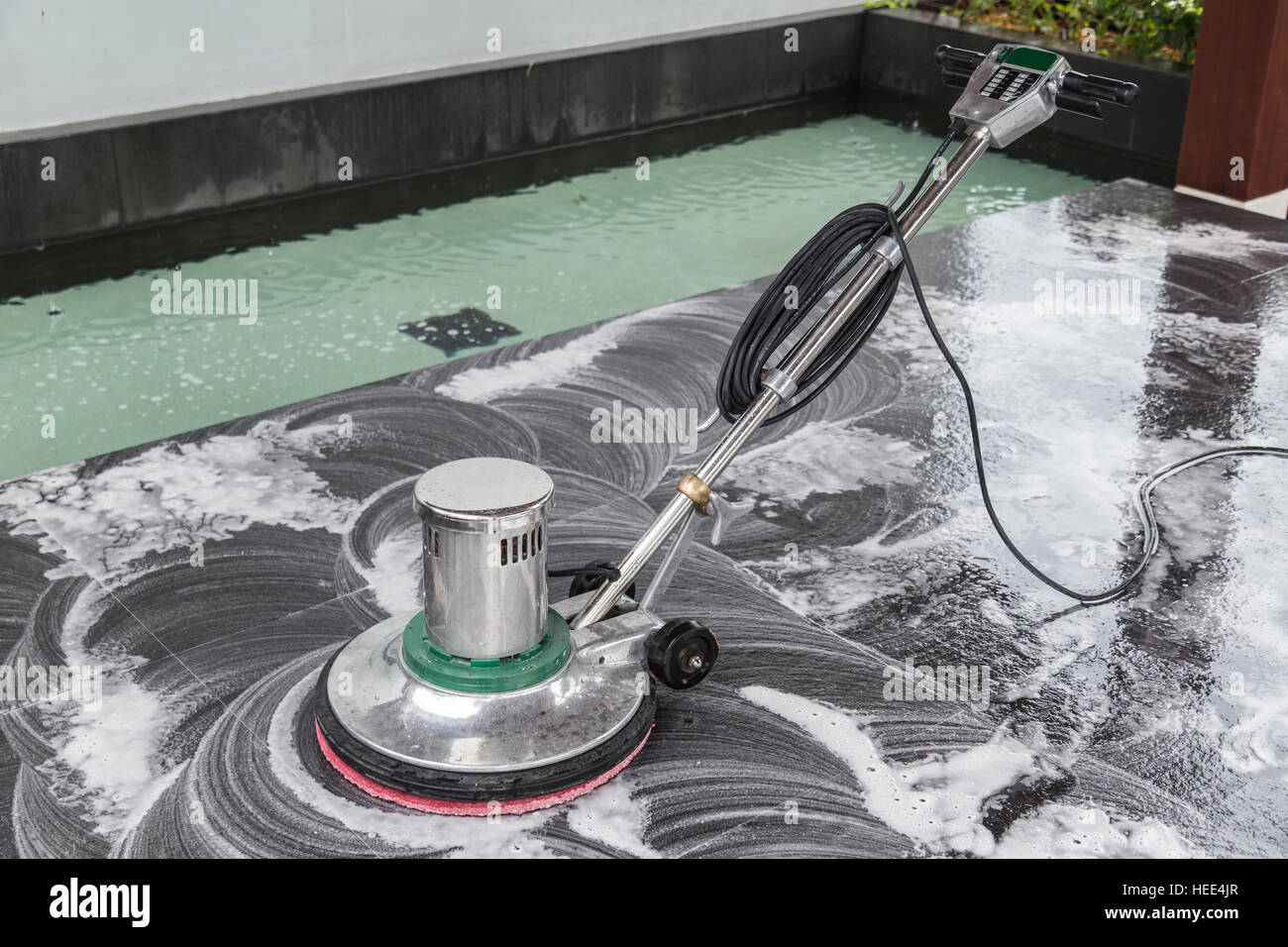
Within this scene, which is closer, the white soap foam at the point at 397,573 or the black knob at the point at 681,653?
the black knob at the point at 681,653

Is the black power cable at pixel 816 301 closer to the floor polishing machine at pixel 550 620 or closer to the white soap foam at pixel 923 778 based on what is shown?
the floor polishing machine at pixel 550 620

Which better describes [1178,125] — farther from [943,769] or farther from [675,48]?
[943,769]

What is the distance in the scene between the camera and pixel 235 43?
534 cm

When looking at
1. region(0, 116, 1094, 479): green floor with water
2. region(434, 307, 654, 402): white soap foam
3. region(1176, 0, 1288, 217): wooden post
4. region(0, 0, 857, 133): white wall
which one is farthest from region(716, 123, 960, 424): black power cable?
region(0, 0, 857, 133): white wall

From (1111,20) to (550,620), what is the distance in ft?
21.4

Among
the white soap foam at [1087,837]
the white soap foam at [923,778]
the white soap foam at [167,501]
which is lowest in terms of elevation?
the white soap foam at [1087,837]

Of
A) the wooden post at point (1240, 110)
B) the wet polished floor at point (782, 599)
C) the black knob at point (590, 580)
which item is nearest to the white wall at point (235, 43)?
the wet polished floor at point (782, 599)

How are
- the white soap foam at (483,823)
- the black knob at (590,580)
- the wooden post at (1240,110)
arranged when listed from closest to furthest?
the white soap foam at (483,823)
the black knob at (590,580)
the wooden post at (1240,110)

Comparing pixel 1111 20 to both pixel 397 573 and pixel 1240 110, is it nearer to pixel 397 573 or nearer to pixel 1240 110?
pixel 1240 110

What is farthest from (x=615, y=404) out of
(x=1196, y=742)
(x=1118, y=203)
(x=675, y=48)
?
(x=675, y=48)

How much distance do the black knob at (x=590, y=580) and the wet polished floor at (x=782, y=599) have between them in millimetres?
221

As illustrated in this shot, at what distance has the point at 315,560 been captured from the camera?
2.38 m

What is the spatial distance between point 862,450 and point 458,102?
3.77 meters

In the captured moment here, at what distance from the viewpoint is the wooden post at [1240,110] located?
4.59 metres
